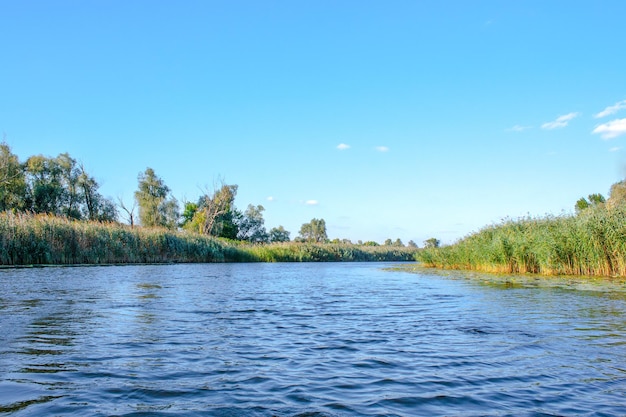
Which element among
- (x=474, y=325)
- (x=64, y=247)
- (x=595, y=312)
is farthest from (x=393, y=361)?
(x=64, y=247)

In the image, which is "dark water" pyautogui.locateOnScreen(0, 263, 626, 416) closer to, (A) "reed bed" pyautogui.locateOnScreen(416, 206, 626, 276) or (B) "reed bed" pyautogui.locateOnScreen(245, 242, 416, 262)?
(A) "reed bed" pyautogui.locateOnScreen(416, 206, 626, 276)

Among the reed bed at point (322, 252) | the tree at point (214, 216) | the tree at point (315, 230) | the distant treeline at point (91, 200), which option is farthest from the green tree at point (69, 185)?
the tree at point (315, 230)

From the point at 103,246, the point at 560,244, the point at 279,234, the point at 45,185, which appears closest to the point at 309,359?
the point at 560,244

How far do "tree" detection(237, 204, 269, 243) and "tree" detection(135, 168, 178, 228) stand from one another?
1618 cm

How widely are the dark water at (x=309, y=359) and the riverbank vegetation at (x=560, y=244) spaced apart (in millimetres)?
7606

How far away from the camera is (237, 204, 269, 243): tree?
91.8 metres

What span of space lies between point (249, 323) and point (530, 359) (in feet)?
15.4

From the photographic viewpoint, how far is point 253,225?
9294cm

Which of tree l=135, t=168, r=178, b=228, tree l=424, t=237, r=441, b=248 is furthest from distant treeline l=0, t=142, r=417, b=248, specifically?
tree l=424, t=237, r=441, b=248

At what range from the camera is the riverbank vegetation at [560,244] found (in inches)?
693

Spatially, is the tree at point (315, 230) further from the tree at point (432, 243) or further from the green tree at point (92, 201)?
the tree at point (432, 243)

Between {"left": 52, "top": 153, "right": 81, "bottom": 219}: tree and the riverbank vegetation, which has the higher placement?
{"left": 52, "top": 153, "right": 81, "bottom": 219}: tree

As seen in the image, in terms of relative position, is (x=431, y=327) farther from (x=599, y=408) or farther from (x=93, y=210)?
(x=93, y=210)

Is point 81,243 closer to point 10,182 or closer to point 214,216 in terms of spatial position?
point 10,182
